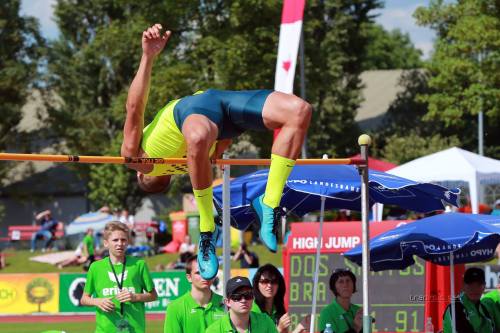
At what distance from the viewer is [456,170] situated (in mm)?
18141

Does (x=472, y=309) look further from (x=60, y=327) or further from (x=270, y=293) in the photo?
(x=60, y=327)

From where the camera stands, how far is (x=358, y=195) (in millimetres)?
9484

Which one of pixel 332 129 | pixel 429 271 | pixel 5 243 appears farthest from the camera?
pixel 5 243

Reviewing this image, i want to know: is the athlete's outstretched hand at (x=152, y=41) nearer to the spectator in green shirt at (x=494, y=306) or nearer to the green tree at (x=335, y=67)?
the spectator in green shirt at (x=494, y=306)

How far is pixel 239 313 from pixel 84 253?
2097cm

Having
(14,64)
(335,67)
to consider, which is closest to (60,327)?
(335,67)

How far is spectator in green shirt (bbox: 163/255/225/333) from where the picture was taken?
726 cm

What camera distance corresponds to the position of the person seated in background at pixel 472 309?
8.83 meters

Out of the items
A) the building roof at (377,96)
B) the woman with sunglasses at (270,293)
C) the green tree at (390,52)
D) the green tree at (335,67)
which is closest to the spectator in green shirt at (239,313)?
the woman with sunglasses at (270,293)

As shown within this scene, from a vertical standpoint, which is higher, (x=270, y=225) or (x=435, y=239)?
(x=435, y=239)

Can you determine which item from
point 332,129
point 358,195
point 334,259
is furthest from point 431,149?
point 358,195

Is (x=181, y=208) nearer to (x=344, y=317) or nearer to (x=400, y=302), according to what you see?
(x=400, y=302)

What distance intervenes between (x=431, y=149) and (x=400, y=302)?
26188 millimetres

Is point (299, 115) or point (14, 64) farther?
point (14, 64)
